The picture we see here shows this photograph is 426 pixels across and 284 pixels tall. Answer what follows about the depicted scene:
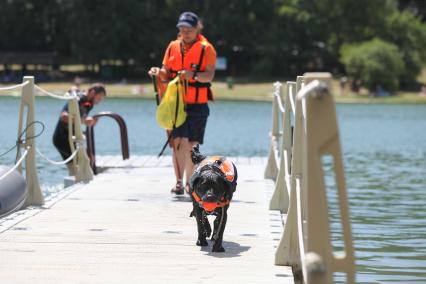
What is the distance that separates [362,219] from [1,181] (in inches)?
184

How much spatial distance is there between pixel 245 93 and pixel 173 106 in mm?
50610

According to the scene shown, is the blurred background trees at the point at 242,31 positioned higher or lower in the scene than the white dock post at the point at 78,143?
lower

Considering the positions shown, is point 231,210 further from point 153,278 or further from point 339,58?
point 339,58

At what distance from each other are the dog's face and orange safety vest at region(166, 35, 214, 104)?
3044mm

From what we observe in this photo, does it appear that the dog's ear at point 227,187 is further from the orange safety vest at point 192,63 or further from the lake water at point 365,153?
the orange safety vest at point 192,63

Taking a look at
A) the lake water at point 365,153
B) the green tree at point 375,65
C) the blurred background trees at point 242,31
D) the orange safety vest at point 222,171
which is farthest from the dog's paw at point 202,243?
the blurred background trees at point 242,31

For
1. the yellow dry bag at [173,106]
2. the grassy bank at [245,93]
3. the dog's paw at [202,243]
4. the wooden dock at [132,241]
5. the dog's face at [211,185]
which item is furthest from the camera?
the grassy bank at [245,93]

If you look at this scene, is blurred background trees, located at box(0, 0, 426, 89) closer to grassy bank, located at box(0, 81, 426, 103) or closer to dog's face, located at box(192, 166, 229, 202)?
grassy bank, located at box(0, 81, 426, 103)

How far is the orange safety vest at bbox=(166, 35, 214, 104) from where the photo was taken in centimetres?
1059

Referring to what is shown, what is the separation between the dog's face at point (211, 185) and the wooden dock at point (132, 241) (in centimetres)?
39

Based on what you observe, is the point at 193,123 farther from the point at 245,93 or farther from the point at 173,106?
the point at 245,93

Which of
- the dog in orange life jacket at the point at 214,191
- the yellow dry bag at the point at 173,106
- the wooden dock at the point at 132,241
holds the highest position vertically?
the yellow dry bag at the point at 173,106

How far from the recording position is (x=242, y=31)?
7031cm

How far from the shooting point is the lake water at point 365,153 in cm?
1010
